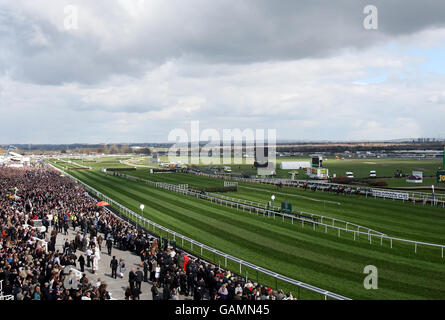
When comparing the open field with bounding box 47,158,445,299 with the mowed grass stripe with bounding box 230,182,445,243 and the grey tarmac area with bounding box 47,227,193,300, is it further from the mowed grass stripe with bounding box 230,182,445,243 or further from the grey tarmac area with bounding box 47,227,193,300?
the grey tarmac area with bounding box 47,227,193,300

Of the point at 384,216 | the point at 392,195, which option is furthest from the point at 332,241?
the point at 392,195

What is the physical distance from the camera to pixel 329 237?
22172 millimetres

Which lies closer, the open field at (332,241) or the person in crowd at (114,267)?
the person in crowd at (114,267)

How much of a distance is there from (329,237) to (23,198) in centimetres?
2479

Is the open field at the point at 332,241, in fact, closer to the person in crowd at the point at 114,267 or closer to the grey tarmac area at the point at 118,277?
the grey tarmac area at the point at 118,277

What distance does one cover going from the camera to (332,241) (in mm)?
21234

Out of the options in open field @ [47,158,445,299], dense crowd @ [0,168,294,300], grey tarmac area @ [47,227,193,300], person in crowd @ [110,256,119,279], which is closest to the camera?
dense crowd @ [0,168,294,300]

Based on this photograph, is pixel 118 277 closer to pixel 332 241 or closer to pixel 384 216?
pixel 332 241

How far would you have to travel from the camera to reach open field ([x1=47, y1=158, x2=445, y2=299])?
49.1 ft

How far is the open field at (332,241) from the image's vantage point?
589 inches

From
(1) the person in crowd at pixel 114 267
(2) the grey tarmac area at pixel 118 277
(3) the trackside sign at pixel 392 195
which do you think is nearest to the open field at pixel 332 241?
(3) the trackside sign at pixel 392 195

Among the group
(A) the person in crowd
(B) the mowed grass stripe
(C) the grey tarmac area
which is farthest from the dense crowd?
(B) the mowed grass stripe
